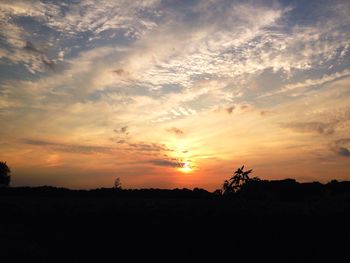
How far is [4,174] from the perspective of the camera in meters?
68.2

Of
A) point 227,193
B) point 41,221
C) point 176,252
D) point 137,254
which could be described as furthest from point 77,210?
point 227,193

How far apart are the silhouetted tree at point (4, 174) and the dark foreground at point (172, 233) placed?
51.7m

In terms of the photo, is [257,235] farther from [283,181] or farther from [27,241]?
[283,181]

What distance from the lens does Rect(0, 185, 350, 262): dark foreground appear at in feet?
54.6

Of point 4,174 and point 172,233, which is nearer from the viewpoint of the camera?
point 172,233

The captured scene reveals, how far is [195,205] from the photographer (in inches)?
856

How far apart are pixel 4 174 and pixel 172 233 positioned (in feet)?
196

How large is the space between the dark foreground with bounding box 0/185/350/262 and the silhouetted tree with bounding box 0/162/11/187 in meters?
51.7

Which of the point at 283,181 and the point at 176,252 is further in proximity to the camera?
the point at 283,181

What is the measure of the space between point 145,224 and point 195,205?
3.99 metres

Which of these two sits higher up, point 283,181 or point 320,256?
point 283,181

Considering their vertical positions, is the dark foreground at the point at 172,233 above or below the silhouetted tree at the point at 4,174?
below

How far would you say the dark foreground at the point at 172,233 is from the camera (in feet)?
54.6

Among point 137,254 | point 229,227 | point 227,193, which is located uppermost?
point 227,193
